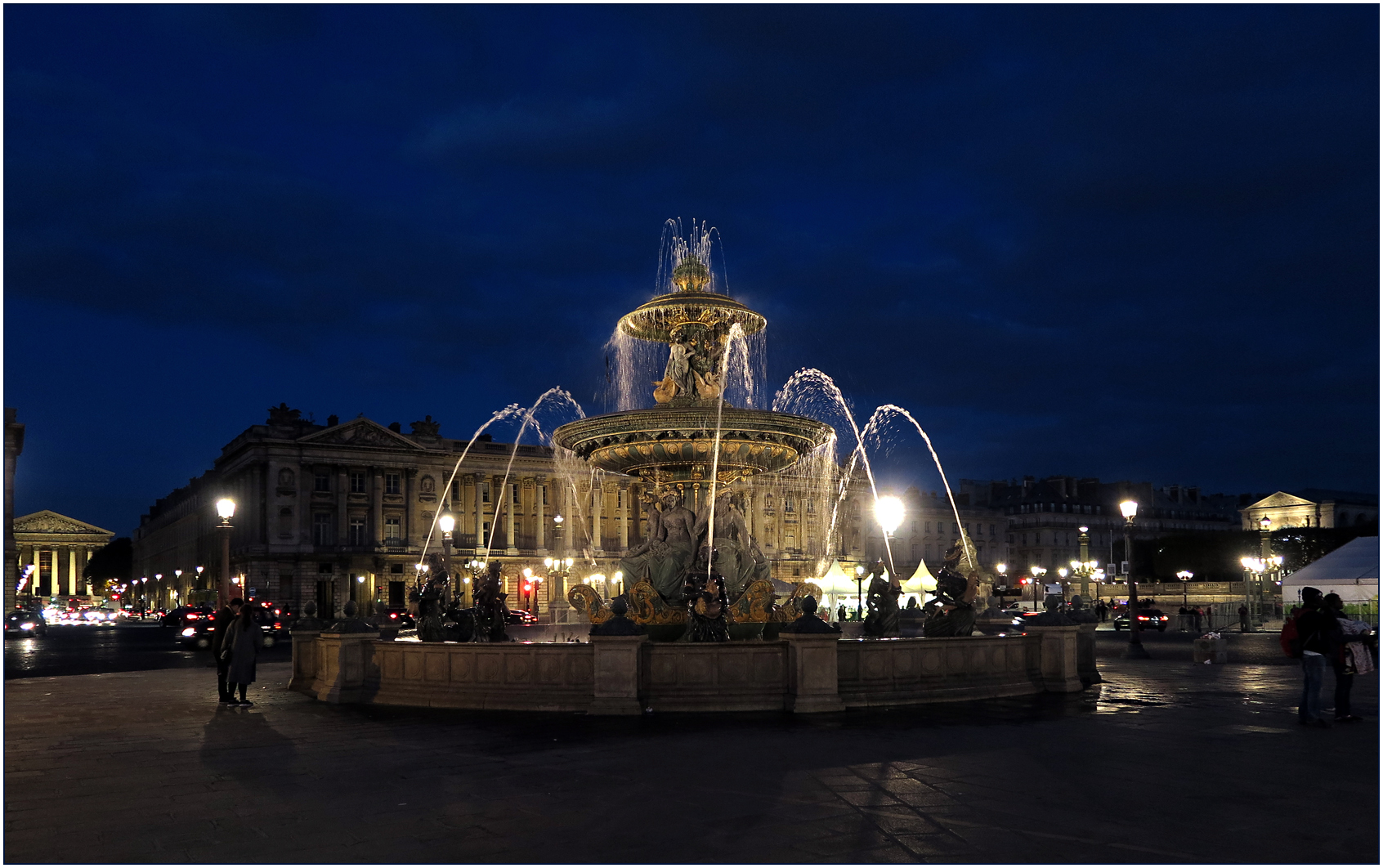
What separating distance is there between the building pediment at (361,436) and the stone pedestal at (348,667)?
249 ft

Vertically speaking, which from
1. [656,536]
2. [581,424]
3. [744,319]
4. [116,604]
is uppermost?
[744,319]

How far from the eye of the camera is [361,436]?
295 feet

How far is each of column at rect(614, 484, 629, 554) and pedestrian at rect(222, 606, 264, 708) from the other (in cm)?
8524

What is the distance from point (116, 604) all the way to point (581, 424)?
321ft

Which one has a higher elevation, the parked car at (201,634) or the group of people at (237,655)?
the group of people at (237,655)

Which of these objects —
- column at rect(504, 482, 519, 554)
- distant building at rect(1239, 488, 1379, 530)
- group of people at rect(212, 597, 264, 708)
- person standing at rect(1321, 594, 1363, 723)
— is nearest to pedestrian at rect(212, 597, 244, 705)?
group of people at rect(212, 597, 264, 708)

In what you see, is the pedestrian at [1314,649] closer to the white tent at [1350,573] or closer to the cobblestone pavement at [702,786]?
the cobblestone pavement at [702,786]

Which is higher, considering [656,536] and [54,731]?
[656,536]

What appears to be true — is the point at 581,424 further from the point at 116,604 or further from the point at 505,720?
the point at 116,604

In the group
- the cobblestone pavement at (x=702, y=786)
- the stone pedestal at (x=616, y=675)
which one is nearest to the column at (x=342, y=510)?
the cobblestone pavement at (x=702, y=786)

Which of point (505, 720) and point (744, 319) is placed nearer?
point (505, 720)

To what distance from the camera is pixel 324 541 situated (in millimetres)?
89188

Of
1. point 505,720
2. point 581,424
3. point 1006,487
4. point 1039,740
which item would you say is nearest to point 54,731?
point 505,720

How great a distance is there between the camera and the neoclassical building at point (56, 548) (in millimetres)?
156750
